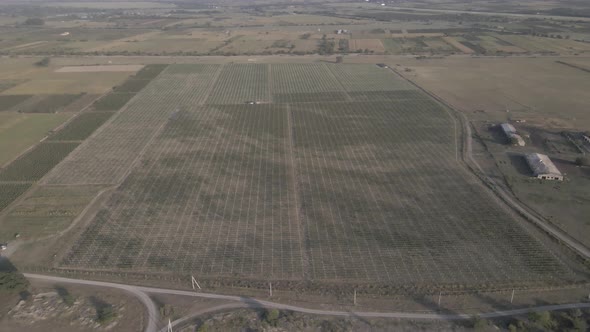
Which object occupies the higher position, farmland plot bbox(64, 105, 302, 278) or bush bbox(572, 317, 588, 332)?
farmland plot bbox(64, 105, 302, 278)

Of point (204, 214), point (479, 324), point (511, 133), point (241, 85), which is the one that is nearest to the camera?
point (479, 324)

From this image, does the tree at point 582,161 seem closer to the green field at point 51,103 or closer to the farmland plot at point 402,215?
the farmland plot at point 402,215

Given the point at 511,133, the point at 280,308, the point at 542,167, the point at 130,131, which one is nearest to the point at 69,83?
the point at 130,131

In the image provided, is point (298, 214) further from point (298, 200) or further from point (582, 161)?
point (582, 161)

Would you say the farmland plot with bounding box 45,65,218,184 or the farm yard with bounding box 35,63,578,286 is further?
the farmland plot with bounding box 45,65,218,184

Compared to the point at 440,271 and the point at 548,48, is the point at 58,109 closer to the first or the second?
the point at 440,271

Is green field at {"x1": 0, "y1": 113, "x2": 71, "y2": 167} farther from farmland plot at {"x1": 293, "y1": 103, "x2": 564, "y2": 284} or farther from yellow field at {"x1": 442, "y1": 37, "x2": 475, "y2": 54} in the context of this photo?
yellow field at {"x1": 442, "y1": 37, "x2": 475, "y2": 54}

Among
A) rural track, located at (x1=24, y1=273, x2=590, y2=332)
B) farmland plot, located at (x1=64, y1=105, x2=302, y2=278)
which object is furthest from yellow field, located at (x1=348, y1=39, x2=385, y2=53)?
rural track, located at (x1=24, y1=273, x2=590, y2=332)

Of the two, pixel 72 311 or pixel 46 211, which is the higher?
pixel 46 211
